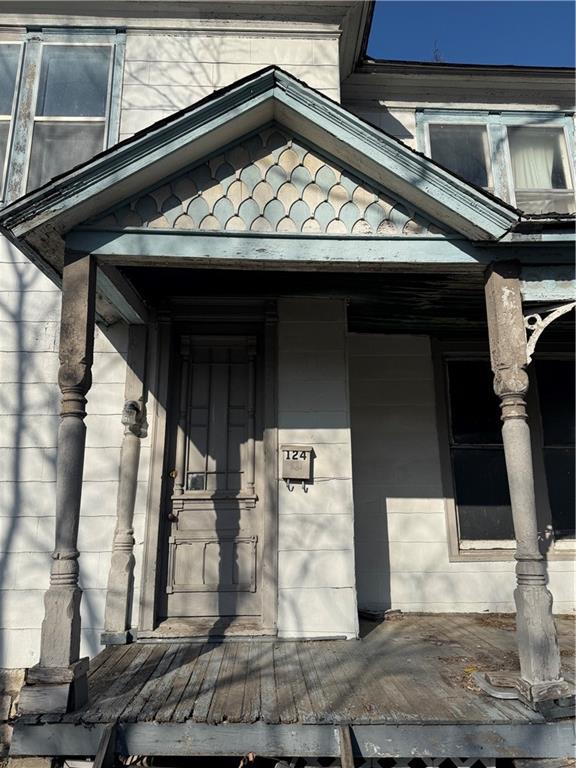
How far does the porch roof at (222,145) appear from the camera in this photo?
3553 mm

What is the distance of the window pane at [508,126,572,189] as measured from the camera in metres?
6.54

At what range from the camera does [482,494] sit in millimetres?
5957

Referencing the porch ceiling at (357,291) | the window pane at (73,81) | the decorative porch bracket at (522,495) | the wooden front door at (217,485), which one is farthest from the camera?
the window pane at (73,81)

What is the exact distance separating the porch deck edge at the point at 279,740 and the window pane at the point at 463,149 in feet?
18.7

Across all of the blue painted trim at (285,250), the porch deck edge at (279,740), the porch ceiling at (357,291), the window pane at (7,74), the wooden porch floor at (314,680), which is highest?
the window pane at (7,74)

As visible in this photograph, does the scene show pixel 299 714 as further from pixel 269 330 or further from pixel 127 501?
pixel 269 330

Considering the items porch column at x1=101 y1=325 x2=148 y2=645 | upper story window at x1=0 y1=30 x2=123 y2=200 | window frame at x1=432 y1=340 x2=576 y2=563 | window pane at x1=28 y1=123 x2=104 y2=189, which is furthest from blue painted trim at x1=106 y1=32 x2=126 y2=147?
window frame at x1=432 y1=340 x2=576 y2=563

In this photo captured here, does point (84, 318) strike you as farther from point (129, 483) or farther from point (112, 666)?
point (112, 666)

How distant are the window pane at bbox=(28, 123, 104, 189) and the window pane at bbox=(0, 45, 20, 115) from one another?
0.46m

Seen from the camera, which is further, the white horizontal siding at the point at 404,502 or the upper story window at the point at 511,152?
the upper story window at the point at 511,152

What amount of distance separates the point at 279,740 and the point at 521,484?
7.02 feet

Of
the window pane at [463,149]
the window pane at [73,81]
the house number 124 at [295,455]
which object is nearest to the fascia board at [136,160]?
the house number 124 at [295,455]

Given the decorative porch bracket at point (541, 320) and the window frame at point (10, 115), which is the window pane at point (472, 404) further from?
the window frame at point (10, 115)

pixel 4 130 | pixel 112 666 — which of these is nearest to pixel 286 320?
pixel 112 666
